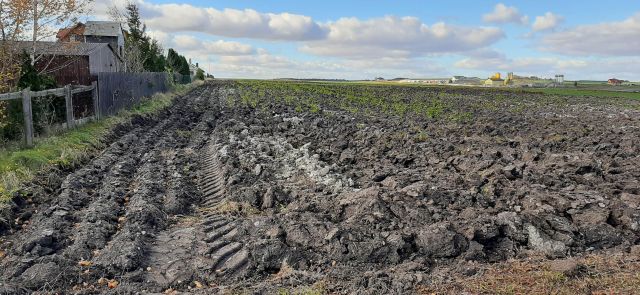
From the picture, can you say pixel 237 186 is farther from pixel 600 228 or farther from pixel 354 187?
pixel 600 228

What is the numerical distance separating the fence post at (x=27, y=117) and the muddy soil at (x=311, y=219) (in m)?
1.54

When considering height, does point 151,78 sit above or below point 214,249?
above

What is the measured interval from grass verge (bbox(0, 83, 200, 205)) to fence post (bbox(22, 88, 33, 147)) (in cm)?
21

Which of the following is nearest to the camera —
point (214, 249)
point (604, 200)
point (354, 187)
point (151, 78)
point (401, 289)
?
point (401, 289)

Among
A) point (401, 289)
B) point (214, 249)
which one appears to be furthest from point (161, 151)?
point (401, 289)

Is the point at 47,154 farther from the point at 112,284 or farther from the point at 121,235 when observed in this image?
the point at 112,284

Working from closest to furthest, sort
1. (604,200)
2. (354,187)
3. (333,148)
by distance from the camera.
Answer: (604,200) → (354,187) → (333,148)

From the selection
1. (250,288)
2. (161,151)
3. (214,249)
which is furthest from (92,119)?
(250,288)

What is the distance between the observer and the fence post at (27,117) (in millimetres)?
11107

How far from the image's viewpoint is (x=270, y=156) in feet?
37.3

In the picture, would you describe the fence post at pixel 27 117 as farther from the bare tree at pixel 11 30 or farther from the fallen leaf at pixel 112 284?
the fallen leaf at pixel 112 284

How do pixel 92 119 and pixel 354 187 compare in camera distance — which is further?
pixel 92 119

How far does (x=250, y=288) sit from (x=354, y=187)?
3.86 metres

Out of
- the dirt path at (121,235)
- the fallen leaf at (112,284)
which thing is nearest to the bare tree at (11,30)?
the dirt path at (121,235)
